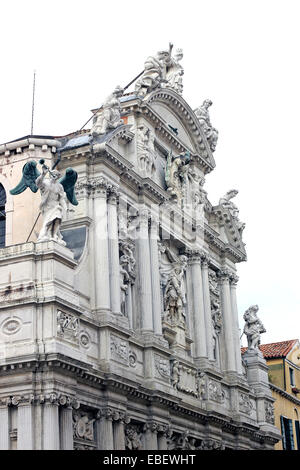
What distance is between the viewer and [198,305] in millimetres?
32594

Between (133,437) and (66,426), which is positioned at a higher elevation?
(133,437)

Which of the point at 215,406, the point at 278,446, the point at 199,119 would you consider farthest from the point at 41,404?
the point at 278,446

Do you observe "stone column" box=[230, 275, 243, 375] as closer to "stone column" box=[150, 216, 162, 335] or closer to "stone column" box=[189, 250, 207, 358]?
Answer: "stone column" box=[189, 250, 207, 358]

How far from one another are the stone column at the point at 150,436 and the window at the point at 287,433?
500 inches

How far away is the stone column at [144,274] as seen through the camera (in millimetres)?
28844

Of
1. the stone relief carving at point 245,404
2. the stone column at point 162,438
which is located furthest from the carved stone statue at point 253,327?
the stone column at point 162,438

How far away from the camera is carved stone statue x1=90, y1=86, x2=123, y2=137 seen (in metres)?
28.9

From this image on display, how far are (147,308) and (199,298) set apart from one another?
4122 mm

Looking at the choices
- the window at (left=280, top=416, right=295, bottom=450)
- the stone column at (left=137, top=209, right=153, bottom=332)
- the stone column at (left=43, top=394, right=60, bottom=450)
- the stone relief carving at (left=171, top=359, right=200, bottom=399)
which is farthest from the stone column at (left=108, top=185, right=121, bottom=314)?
the window at (left=280, top=416, right=295, bottom=450)

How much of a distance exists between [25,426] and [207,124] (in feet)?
52.8

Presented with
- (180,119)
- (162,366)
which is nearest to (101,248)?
(162,366)

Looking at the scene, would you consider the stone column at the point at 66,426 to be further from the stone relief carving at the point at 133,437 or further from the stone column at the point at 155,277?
the stone column at the point at 155,277

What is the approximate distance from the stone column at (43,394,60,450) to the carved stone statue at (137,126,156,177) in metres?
9.44

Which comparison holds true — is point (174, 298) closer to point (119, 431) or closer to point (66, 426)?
point (119, 431)
